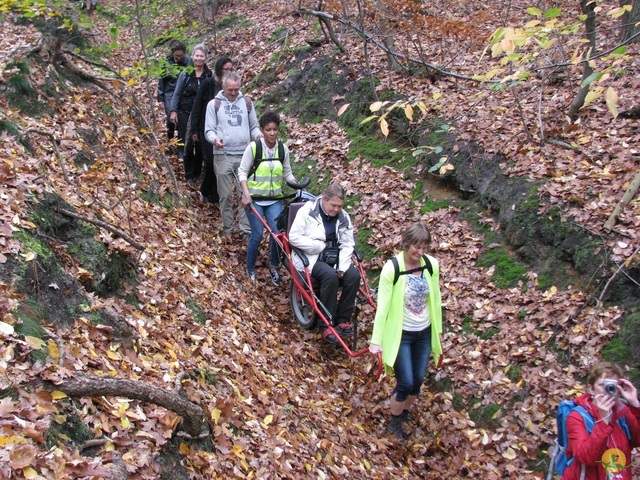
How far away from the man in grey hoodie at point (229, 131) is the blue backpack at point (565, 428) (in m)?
5.61

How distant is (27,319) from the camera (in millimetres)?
3674

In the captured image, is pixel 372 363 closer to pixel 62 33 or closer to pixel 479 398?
pixel 479 398

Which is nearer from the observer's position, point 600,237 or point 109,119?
point 600,237

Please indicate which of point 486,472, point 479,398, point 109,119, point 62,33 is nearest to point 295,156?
point 109,119

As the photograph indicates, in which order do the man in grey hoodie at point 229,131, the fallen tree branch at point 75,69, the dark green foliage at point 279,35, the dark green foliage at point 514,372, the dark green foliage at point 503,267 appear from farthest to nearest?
the dark green foliage at point 279,35 → the fallen tree branch at point 75,69 → the man in grey hoodie at point 229,131 → the dark green foliage at point 503,267 → the dark green foliage at point 514,372

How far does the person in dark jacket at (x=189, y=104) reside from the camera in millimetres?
9438

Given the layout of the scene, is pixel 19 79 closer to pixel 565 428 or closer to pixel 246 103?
pixel 246 103

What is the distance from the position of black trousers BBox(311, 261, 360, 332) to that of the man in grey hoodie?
2.41 meters

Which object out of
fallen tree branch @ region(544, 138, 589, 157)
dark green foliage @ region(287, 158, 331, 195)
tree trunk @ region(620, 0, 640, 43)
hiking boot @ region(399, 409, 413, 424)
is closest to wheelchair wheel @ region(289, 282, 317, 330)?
hiking boot @ region(399, 409, 413, 424)

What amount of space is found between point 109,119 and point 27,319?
241 inches

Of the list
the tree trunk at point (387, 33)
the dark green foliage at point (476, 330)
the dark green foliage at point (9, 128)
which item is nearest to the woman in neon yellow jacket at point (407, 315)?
the dark green foliage at point (476, 330)

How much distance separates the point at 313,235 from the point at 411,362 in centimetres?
197

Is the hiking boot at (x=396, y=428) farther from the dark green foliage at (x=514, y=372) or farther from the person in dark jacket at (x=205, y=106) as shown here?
the person in dark jacket at (x=205, y=106)

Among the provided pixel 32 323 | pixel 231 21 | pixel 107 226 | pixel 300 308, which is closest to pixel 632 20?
pixel 300 308
